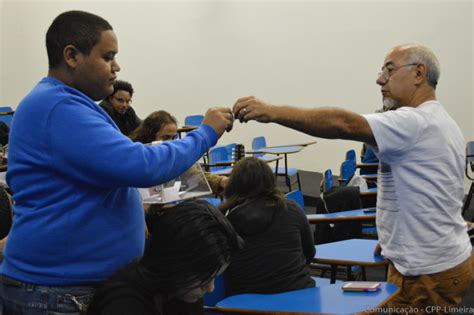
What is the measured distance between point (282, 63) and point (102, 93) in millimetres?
7650

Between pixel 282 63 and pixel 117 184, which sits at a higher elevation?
pixel 282 63

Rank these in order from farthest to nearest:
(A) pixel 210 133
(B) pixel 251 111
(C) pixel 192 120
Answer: (C) pixel 192 120
(B) pixel 251 111
(A) pixel 210 133

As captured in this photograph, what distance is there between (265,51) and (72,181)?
312 inches

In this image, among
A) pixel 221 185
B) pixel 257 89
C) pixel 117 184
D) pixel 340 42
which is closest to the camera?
pixel 117 184

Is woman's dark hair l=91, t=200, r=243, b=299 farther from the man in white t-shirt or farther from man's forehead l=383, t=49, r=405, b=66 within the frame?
man's forehead l=383, t=49, r=405, b=66

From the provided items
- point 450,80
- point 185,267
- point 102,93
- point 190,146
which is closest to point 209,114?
point 190,146

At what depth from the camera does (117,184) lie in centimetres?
138

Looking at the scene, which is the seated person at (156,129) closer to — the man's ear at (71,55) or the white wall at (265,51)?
the man's ear at (71,55)

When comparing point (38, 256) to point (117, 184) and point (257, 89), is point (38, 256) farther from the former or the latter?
point (257, 89)

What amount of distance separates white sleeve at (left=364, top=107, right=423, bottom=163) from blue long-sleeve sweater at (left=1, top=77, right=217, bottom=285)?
68 cm

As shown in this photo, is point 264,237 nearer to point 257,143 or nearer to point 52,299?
point 52,299

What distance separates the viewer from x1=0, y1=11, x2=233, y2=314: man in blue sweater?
137cm

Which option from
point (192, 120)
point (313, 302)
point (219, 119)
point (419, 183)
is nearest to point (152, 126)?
point (313, 302)

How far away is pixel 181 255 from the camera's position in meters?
1.27
